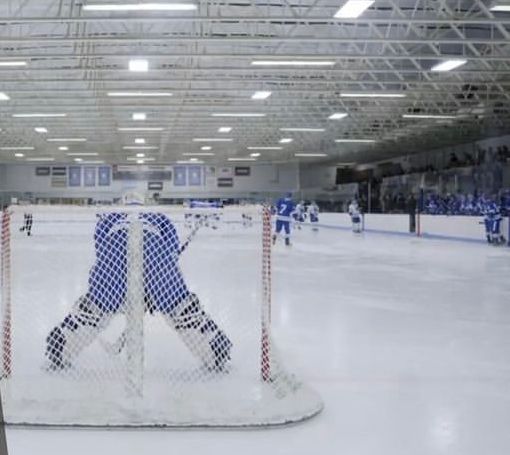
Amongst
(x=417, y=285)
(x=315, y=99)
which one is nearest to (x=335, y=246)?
(x=315, y=99)

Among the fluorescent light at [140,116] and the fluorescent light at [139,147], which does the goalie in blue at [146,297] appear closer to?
the fluorescent light at [140,116]

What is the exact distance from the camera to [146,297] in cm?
424

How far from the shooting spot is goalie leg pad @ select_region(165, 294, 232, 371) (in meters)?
4.33

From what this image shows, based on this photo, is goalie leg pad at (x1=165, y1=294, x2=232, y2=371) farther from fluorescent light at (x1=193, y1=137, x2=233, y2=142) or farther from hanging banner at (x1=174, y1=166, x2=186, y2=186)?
hanging banner at (x1=174, y1=166, x2=186, y2=186)

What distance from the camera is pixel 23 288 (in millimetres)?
8922

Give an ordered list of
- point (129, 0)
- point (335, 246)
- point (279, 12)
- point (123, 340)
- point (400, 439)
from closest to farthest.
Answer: point (400, 439)
point (123, 340)
point (129, 0)
point (279, 12)
point (335, 246)

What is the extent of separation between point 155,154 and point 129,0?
28154 millimetres

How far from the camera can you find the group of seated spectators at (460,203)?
20.7 m

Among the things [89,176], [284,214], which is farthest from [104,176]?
[284,214]

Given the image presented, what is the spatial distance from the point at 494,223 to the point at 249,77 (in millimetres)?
7560

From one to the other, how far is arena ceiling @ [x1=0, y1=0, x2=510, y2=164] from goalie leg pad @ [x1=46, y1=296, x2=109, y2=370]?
7.16 metres

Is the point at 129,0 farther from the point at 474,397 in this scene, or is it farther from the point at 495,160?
the point at 495,160

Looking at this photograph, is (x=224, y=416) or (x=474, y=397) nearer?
(x=224, y=416)

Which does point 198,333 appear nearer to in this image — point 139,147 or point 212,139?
point 212,139
